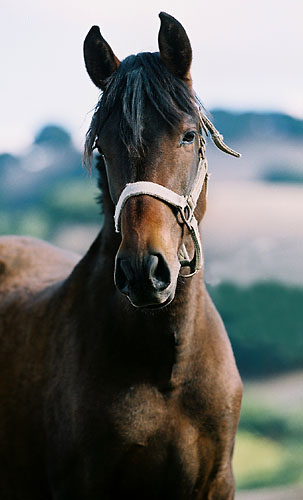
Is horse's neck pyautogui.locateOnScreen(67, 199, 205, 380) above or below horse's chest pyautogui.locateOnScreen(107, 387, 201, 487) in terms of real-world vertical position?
above

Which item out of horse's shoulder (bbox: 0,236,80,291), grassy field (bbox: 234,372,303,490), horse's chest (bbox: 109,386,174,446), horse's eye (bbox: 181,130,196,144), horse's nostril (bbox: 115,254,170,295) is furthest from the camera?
grassy field (bbox: 234,372,303,490)

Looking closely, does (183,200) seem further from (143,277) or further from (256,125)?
(256,125)

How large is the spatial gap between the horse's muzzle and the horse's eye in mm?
567

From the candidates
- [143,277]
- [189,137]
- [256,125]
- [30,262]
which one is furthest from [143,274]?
[256,125]

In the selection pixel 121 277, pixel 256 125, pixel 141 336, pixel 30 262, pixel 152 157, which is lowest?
pixel 256 125

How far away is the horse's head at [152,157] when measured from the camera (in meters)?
Result: 2.37

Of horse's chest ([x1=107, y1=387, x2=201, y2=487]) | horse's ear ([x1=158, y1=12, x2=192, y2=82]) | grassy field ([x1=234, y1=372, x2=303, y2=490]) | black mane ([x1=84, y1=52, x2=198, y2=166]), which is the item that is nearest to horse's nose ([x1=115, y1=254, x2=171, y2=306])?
black mane ([x1=84, y1=52, x2=198, y2=166])

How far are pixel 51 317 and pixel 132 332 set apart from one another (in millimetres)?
678

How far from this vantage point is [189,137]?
108 inches

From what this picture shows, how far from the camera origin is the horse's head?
93.1 inches

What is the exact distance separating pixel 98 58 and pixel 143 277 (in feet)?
3.74

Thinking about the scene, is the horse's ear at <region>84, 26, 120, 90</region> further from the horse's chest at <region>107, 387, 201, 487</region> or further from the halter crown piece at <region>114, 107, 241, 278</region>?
the horse's chest at <region>107, 387, 201, 487</region>

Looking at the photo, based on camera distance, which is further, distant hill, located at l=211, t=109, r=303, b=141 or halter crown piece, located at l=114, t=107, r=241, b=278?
distant hill, located at l=211, t=109, r=303, b=141

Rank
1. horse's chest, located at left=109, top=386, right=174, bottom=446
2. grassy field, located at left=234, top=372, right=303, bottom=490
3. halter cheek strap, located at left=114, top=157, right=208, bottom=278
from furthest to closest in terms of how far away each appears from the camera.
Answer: grassy field, located at left=234, top=372, right=303, bottom=490, horse's chest, located at left=109, top=386, right=174, bottom=446, halter cheek strap, located at left=114, top=157, right=208, bottom=278
